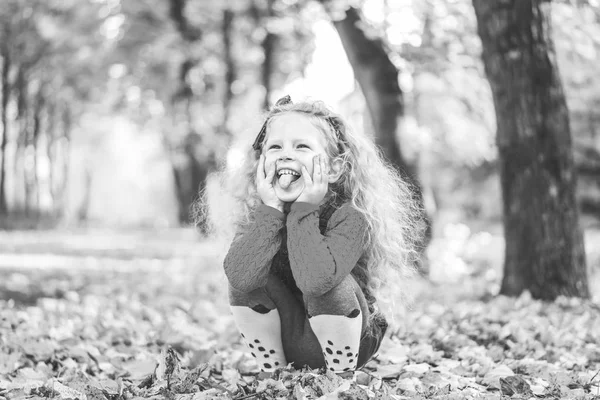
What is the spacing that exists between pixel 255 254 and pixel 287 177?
36cm

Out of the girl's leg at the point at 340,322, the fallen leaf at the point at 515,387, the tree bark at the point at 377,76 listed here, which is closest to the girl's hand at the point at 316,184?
the girl's leg at the point at 340,322

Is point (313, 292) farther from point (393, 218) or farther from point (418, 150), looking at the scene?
point (418, 150)

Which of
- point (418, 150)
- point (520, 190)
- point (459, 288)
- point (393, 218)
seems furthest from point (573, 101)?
point (393, 218)

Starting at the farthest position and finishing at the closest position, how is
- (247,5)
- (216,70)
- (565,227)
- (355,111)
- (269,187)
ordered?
(216,70) < (247,5) < (355,111) < (565,227) < (269,187)

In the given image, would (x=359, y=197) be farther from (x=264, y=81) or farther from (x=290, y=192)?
(x=264, y=81)

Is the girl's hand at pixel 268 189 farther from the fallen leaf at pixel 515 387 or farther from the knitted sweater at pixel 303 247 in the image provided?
the fallen leaf at pixel 515 387

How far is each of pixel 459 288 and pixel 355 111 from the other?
4888mm

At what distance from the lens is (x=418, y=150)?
8.13m

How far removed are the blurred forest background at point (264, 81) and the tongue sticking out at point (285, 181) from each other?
551mm

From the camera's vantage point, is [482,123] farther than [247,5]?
No

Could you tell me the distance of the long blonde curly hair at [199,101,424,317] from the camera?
2.98 metres

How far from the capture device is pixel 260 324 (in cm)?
281

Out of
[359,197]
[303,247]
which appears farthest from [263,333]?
[359,197]

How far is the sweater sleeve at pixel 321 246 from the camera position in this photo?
100 inches
